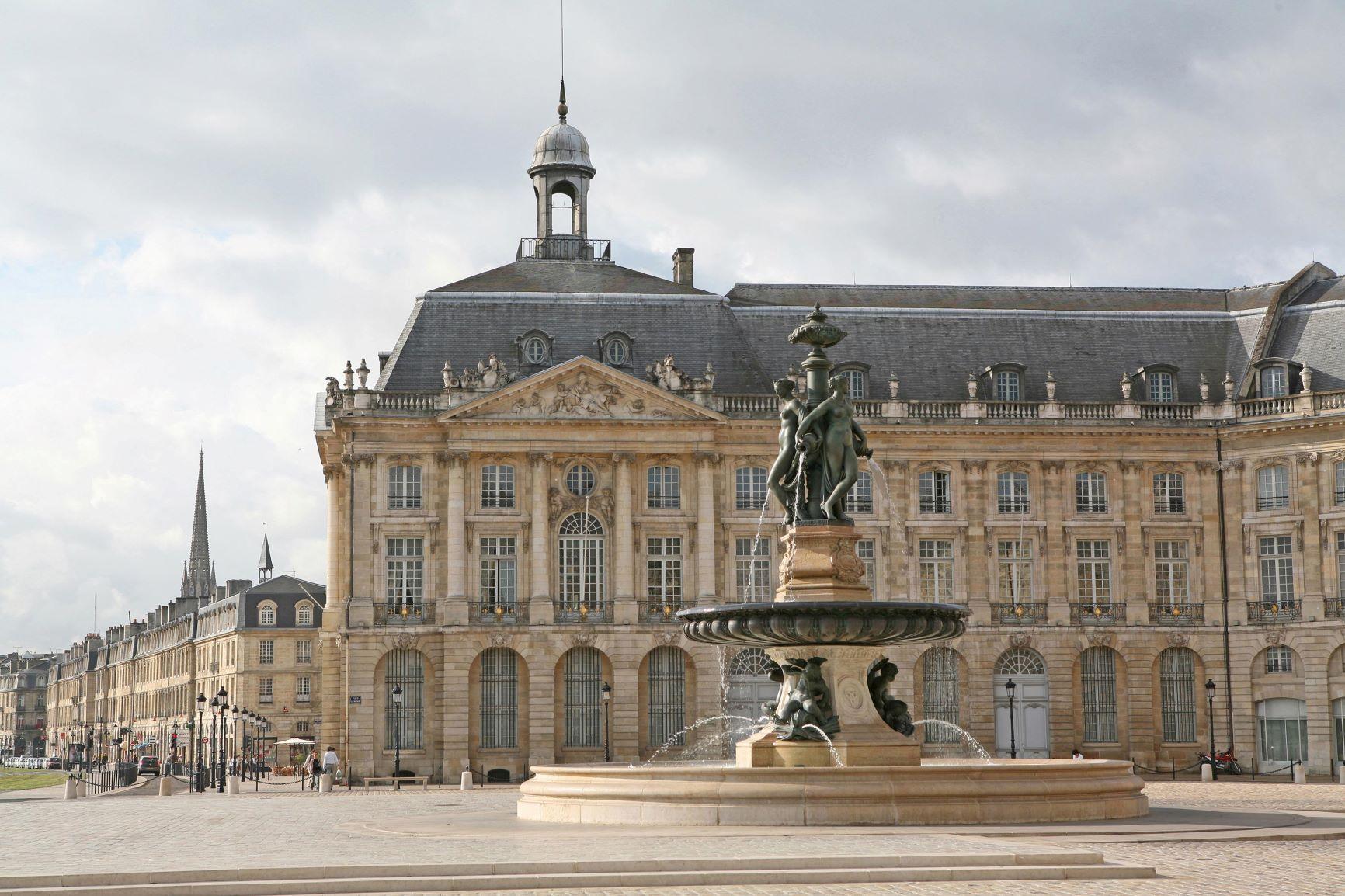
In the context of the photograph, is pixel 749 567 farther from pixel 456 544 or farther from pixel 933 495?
pixel 456 544

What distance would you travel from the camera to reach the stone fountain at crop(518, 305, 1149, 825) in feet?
79.0

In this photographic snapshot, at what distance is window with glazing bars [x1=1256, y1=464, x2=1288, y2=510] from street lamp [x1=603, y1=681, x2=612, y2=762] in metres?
20.9

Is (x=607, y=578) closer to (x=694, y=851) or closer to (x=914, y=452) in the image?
(x=914, y=452)

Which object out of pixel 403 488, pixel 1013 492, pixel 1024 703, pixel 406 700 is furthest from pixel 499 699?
pixel 1013 492

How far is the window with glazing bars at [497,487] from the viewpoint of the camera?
189 feet

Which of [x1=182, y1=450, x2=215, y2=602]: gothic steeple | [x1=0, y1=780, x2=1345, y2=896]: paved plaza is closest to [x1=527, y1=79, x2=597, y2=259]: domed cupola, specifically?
[x1=0, y1=780, x2=1345, y2=896]: paved plaza

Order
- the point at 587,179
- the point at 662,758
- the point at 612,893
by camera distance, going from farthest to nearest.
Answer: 1. the point at 587,179
2. the point at 662,758
3. the point at 612,893

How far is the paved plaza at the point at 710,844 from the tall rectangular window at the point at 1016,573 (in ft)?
87.9

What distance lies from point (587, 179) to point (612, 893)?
51.5m

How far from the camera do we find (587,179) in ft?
221

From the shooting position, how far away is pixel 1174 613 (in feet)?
194

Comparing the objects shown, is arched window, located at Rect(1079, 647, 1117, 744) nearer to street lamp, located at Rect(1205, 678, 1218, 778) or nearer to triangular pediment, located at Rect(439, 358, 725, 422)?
street lamp, located at Rect(1205, 678, 1218, 778)

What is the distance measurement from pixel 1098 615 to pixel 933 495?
6.27 meters

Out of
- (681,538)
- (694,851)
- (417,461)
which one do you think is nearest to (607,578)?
(681,538)
